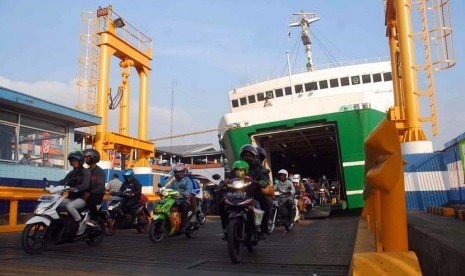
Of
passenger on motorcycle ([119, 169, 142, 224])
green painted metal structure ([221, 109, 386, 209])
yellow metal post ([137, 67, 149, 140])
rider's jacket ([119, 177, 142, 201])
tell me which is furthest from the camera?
yellow metal post ([137, 67, 149, 140])

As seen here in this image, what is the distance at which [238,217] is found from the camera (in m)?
5.15

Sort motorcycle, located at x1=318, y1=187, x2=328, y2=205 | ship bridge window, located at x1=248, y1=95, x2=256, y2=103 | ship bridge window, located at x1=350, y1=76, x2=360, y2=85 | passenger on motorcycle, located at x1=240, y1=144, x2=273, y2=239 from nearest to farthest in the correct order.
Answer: passenger on motorcycle, located at x1=240, y1=144, x2=273, y2=239, ship bridge window, located at x1=350, y1=76, x2=360, y2=85, ship bridge window, located at x1=248, y1=95, x2=256, y2=103, motorcycle, located at x1=318, y1=187, x2=328, y2=205

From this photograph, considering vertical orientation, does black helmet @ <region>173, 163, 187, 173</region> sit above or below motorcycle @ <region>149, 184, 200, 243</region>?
above

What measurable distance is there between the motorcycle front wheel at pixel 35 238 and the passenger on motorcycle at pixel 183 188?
2.37m

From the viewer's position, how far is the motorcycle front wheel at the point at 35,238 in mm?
A: 5452

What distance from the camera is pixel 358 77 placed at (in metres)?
18.6

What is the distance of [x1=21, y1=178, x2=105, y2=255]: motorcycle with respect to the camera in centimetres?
548

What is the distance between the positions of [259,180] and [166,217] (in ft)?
6.40

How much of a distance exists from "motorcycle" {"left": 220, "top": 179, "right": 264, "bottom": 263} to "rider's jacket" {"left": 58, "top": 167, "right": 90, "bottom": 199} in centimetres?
221

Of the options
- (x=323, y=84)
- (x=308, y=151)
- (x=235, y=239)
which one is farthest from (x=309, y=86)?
(x=235, y=239)

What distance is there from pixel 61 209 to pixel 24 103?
527 cm

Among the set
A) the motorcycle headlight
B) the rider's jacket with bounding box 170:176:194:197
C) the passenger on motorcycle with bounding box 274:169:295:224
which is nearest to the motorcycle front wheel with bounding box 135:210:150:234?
the rider's jacket with bounding box 170:176:194:197

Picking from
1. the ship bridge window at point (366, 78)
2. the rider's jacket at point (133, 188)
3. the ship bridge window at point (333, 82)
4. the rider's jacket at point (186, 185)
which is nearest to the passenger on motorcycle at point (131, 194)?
the rider's jacket at point (133, 188)

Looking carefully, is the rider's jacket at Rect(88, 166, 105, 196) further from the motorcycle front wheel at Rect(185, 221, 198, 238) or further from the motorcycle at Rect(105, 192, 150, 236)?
the motorcycle at Rect(105, 192, 150, 236)
